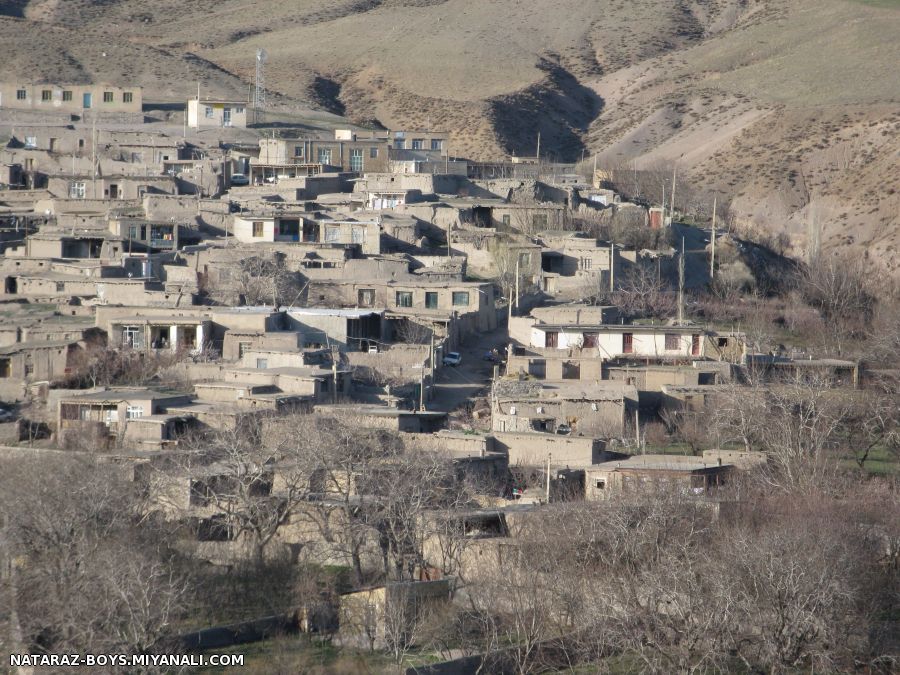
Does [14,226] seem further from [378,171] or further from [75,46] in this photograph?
[75,46]

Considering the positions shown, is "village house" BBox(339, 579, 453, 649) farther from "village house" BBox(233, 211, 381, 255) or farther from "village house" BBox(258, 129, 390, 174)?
"village house" BBox(258, 129, 390, 174)

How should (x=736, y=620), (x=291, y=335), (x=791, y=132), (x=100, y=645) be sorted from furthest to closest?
(x=791, y=132)
(x=291, y=335)
(x=736, y=620)
(x=100, y=645)

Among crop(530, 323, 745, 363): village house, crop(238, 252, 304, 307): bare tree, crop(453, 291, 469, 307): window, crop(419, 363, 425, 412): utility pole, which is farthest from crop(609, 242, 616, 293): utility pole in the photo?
crop(419, 363, 425, 412): utility pole

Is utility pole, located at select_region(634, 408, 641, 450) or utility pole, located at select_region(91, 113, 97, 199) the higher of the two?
utility pole, located at select_region(91, 113, 97, 199)

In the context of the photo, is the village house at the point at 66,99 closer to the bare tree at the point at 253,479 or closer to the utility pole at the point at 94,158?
the utility pole at the point at 94,158

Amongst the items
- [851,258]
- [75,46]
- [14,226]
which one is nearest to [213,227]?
[14,226]

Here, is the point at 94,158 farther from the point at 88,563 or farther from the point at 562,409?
the point at 88,563
